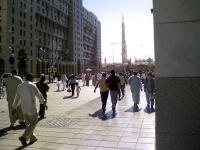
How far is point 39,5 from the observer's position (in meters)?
66.9

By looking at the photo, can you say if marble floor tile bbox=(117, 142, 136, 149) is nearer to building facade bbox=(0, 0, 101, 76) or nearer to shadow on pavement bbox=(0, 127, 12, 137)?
shadow on pavement bbox=(0, 127, 12, 137)

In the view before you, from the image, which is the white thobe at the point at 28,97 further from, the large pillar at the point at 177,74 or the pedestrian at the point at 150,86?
the pedestrian at the point at 150,86

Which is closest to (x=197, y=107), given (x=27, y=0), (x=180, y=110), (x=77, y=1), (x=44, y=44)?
(x=180, y=110)

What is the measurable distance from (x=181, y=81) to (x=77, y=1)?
92748 millimetres

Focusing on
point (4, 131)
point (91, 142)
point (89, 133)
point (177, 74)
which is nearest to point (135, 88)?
point (89, 133)

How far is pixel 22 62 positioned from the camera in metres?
60.6

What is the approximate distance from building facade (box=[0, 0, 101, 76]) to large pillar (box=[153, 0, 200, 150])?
3947cm

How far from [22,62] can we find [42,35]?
13.1 meters

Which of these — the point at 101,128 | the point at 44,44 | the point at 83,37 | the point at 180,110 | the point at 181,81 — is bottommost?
the point at 101,128

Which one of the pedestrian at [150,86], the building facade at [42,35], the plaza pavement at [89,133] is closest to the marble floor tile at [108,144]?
the plaza pavement at [89,133]

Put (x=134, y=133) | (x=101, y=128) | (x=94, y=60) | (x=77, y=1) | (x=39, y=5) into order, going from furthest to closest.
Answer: (x=94, y=60) → (x=77, y=1) → (x=39, y=5) → (x=101, y=128) → (x=134, y=133)

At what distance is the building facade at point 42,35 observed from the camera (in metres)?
53.0

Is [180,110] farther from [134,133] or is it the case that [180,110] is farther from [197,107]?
[134,133]

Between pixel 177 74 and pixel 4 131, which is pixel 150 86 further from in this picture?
pixel 4 131
